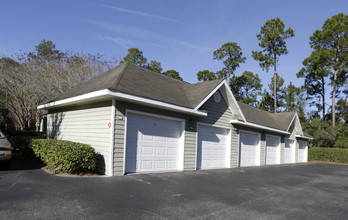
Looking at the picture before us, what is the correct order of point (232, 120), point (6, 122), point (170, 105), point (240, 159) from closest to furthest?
point (170, 105) → point (232, 120) → point (240, 159) → point (6, 122)

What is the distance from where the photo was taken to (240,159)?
48.7ft

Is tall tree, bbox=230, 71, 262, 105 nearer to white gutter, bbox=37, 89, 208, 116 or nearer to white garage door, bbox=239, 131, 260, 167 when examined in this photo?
white garage door, bbox=239, 131, 260, 167

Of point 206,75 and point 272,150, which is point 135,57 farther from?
point 272,150

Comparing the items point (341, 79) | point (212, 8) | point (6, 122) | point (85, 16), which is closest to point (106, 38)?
point (85, 16)

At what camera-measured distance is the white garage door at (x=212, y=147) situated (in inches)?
472

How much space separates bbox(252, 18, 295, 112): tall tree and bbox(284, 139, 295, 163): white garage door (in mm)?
12635

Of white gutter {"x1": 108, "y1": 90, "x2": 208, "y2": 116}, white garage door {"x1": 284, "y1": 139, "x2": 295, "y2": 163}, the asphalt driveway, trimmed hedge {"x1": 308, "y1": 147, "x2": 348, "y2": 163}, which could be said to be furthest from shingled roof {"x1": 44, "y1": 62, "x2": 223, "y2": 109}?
trimmed hedge {"x1": 308, "y1": 147, "x2": 348, "y2": 163}

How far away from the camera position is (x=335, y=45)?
108 feet

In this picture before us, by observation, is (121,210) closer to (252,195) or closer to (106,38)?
(252,195)

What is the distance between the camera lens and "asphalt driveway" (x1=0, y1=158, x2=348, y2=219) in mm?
4723

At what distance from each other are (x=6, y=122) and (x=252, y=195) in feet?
112

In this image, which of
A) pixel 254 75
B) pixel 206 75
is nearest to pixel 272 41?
pixel 254 75

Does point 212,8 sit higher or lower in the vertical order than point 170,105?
higher

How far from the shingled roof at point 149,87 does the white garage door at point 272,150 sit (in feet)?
28.0
